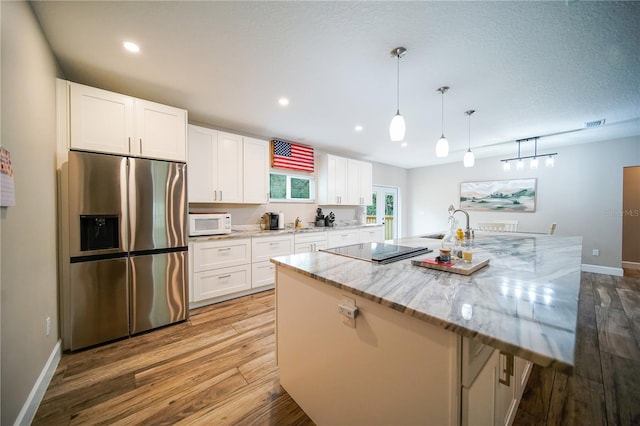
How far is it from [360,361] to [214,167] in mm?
2950

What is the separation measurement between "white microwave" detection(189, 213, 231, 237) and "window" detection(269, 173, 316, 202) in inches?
43.3

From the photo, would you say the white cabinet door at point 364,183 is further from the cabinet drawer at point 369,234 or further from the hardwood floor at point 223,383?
the hardwood floor at point 223,383

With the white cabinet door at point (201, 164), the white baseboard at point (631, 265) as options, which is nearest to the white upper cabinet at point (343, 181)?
the white cabinet door at point (201, 164)

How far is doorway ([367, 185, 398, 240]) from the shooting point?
20.8ft

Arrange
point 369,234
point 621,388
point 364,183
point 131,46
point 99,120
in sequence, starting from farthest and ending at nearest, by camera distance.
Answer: point 364,183 → point 369,234 → point 99,120 → point 131,46 → point 621,388

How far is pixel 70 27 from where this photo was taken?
1.62 meters

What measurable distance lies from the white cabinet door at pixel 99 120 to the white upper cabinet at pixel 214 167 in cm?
74

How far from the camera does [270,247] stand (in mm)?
3459

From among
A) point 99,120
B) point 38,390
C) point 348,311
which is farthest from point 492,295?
point 99,120

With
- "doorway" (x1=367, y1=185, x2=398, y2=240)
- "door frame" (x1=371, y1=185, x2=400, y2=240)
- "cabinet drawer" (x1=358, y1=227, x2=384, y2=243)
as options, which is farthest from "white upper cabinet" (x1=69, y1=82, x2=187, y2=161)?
"door frame" (x1=371, y1=185, x2=400, y2=240)

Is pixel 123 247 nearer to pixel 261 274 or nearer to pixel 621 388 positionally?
pixel 261 274

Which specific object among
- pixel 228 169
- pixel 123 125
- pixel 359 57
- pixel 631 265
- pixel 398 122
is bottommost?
pixel 631 265

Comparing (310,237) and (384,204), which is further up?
(384,204)

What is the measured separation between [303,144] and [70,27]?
313cm
